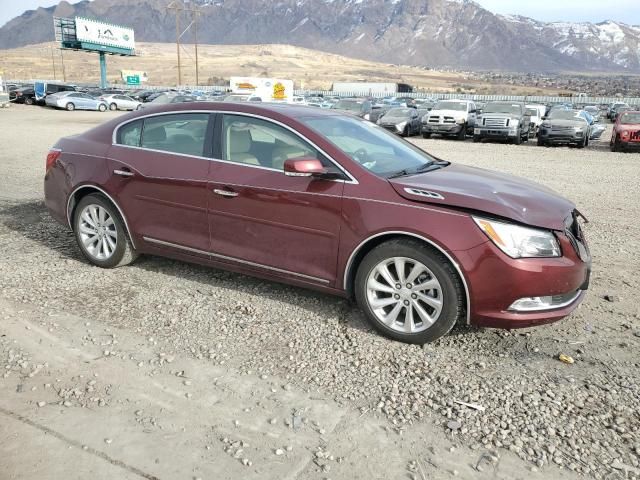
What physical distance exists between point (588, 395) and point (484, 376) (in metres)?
0.61

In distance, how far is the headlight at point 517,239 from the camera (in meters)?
3.76

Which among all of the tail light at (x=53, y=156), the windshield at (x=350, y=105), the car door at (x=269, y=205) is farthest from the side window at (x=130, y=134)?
the windshield at (x=350, y=105)

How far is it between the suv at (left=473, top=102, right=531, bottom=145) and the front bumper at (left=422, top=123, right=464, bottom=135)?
1.03 metres

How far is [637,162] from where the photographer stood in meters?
16.4

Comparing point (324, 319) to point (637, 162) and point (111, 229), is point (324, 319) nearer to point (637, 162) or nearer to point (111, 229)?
point (111, 229)

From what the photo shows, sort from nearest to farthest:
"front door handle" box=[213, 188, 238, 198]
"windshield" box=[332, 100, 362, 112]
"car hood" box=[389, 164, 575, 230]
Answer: "car hood" box=[389, 164, 575, 230] → "front door handle" box=[213, 188, 238, 198] → "windshield" box=[332, 100, 362, 112]

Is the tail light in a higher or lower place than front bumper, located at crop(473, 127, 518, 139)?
higher

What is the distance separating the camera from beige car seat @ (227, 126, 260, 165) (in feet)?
15.3

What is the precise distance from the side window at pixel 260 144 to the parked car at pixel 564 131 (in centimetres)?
1870

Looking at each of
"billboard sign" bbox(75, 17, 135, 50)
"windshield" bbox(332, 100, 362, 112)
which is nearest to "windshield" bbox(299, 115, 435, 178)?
"windshield" bbox(332, 100, 362, 112)

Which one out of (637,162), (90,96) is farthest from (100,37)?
(637,162)

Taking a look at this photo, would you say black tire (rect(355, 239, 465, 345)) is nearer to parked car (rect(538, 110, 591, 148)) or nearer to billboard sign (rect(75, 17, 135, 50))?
parked car (rect(538, 110, 591, 148))

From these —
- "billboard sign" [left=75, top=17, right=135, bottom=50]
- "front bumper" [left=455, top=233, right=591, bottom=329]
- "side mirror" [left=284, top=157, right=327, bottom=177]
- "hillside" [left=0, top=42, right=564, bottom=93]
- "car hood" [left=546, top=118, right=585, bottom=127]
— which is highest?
"billboard sign" [left=75, top=17, right=135, bottom=50]

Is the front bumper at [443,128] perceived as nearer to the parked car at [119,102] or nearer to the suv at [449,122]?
the suv at [449,122]
